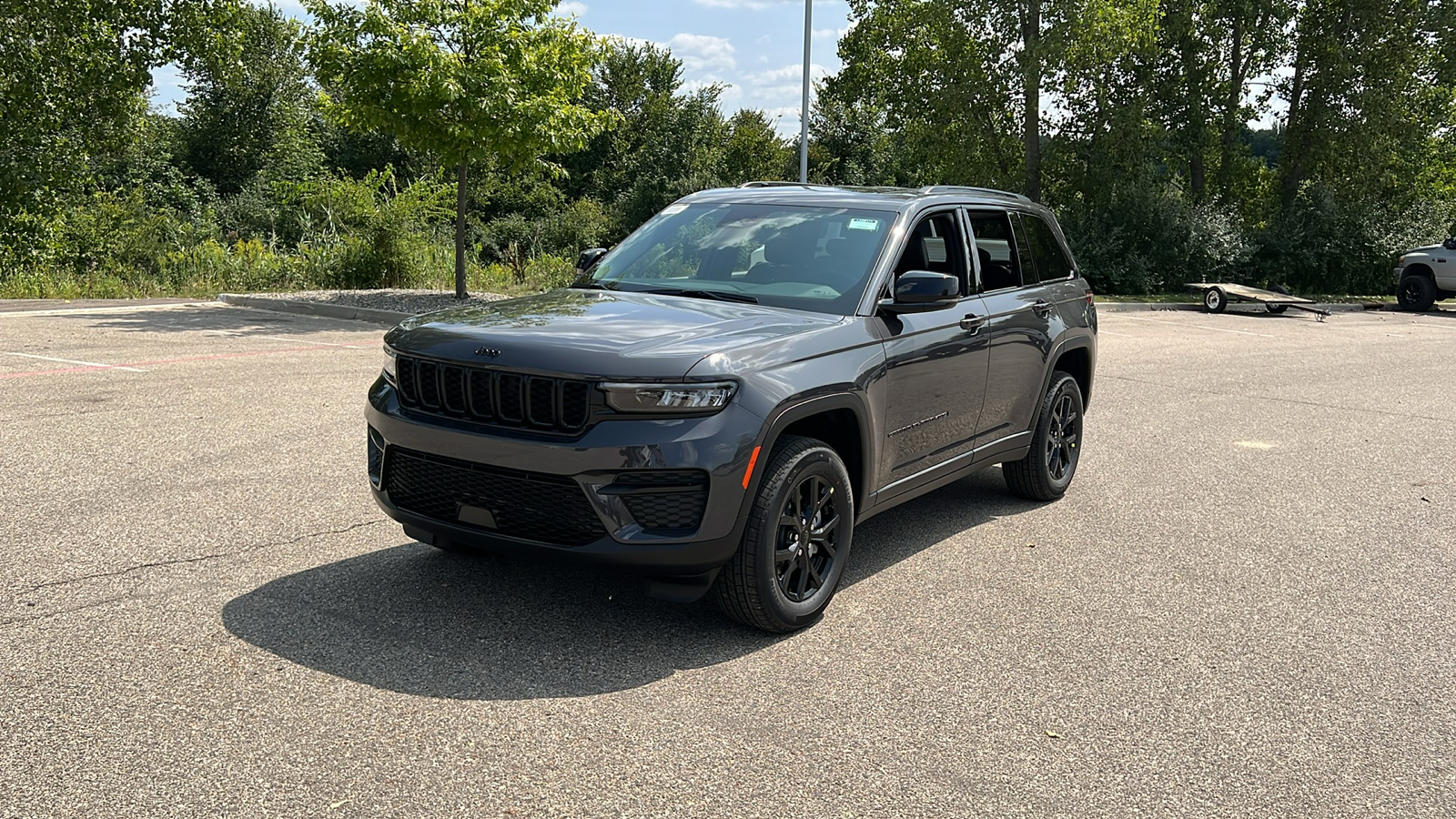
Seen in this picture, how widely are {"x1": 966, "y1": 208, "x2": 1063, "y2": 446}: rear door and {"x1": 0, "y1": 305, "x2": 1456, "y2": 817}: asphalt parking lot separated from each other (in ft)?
2.08

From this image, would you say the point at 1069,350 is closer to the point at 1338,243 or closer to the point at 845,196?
the point at 845,196

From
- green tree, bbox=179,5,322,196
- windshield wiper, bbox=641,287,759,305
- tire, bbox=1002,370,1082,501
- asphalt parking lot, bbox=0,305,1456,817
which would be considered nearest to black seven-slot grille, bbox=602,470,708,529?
asphalt parking lot, bbox=0,305,1456,817

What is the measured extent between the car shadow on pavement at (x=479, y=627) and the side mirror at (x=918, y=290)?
125 centimetres

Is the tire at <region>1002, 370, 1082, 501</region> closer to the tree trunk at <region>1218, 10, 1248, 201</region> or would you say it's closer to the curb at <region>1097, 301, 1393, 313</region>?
the curb at <region>1097, 301, 1393, 313</region>

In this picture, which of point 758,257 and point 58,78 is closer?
point 758,257

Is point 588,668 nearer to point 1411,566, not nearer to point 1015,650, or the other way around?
point 1015,650

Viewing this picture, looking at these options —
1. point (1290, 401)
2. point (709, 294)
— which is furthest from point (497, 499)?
point (1290, 401)

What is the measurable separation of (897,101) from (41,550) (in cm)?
3023

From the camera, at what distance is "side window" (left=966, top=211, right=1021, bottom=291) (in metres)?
6.22

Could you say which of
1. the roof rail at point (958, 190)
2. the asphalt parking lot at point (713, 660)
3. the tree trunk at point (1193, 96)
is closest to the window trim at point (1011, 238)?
the roof rail at point (958, 190)

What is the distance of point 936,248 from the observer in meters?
5.84

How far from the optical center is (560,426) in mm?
4145

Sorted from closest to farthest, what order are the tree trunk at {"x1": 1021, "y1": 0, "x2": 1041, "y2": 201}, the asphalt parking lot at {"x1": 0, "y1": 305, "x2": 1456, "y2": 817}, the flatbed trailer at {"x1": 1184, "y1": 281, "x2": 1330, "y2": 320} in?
the asphalt parking lot at {"x1": 0, "y1": 305, "x2": 1456, "y2": 817} → the flatbed trailer at {"x1": 1184, "y1": 281, "x2": 1330, "y2": 320} → the tree trunk at {"x1": 1021, "y1": 0, "x2": 1041, "y2": 201}

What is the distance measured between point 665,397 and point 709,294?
128cm
